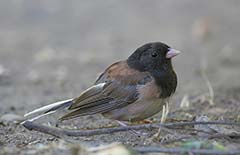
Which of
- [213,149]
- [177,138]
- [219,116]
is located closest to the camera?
[213,149]

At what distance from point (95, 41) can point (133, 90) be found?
18.3 ft

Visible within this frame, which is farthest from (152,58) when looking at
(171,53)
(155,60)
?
(171,53)

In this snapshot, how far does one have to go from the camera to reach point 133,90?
5.18m

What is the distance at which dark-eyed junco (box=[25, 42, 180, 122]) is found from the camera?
510 centimetres

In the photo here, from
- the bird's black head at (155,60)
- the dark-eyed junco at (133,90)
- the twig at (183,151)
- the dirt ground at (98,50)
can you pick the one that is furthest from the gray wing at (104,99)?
the twig at (183,151)

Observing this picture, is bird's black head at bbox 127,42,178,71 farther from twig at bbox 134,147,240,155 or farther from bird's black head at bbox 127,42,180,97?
twig at bbox 134,147,240,155

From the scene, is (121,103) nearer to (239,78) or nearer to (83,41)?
(239,78)

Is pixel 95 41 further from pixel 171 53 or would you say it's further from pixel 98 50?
pixel 171 53

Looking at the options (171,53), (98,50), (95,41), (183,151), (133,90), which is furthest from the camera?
(95,41)

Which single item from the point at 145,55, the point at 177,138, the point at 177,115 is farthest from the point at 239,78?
the point at 177,138

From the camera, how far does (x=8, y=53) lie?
995 cm

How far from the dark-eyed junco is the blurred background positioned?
1.42 metres

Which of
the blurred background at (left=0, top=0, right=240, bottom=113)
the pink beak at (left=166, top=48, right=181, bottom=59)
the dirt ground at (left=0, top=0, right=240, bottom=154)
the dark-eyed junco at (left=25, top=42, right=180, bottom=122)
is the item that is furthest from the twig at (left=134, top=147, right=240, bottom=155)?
the blurred background at (left=0, top=0, right=240, bottom=113)

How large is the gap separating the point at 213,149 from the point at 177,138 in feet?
1.85
